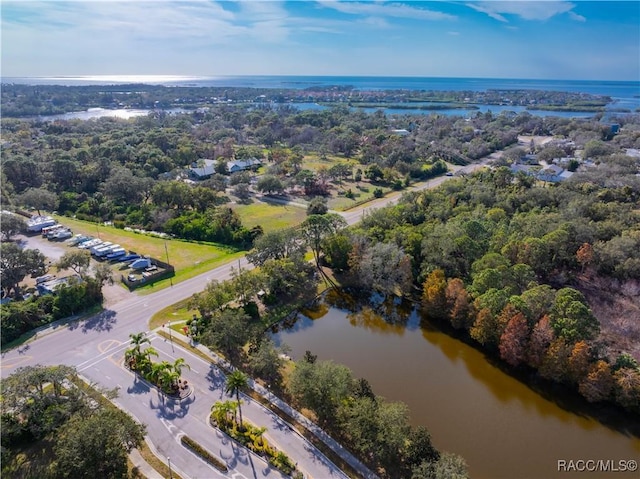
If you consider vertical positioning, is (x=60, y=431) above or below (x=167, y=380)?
above

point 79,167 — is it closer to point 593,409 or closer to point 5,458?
point 5,458

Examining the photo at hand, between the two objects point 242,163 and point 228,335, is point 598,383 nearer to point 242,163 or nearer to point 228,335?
point 228,335

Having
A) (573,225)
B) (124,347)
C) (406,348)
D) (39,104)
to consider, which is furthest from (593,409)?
(39,104)

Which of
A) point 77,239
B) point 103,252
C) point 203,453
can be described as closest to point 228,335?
point 203,453

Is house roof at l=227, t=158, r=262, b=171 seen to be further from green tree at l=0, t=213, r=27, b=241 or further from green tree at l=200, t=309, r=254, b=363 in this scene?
green tree at l=200, t=309, r=254, b=363

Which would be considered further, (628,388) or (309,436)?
(628,388)

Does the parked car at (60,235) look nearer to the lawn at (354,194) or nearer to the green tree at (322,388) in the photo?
the lawn at (354,194)
